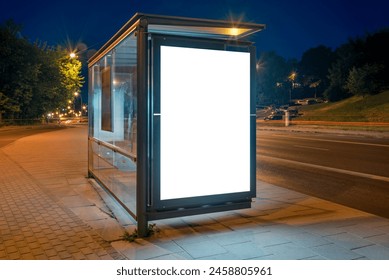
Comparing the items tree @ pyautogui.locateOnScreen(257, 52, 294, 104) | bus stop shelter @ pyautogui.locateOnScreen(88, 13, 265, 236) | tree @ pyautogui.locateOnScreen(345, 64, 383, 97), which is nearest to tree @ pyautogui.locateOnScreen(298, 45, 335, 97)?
tree @ pyautogui.locateOnScreen(257, 52, 294, 104)

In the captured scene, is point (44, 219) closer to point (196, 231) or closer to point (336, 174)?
point (196, 231)

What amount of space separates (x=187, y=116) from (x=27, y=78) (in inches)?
1746

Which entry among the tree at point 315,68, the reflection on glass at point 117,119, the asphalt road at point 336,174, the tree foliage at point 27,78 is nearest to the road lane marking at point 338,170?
the asphalt road at point 336,174

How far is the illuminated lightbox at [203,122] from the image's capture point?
517 centimetres

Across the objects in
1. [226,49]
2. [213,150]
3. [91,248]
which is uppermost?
[226,49]

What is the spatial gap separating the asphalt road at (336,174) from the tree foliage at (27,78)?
120 feet

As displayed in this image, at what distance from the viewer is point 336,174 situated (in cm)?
1044

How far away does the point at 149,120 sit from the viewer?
5.05 meters

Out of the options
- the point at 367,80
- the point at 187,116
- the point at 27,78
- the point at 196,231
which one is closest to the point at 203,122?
the point at 187,116

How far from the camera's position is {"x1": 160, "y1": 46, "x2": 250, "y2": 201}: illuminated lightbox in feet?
17.0

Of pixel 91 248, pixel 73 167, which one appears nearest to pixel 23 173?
pixel 73 167

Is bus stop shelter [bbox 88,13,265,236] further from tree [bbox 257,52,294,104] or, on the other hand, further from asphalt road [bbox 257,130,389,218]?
tree [bbox 257,52,294,104]
